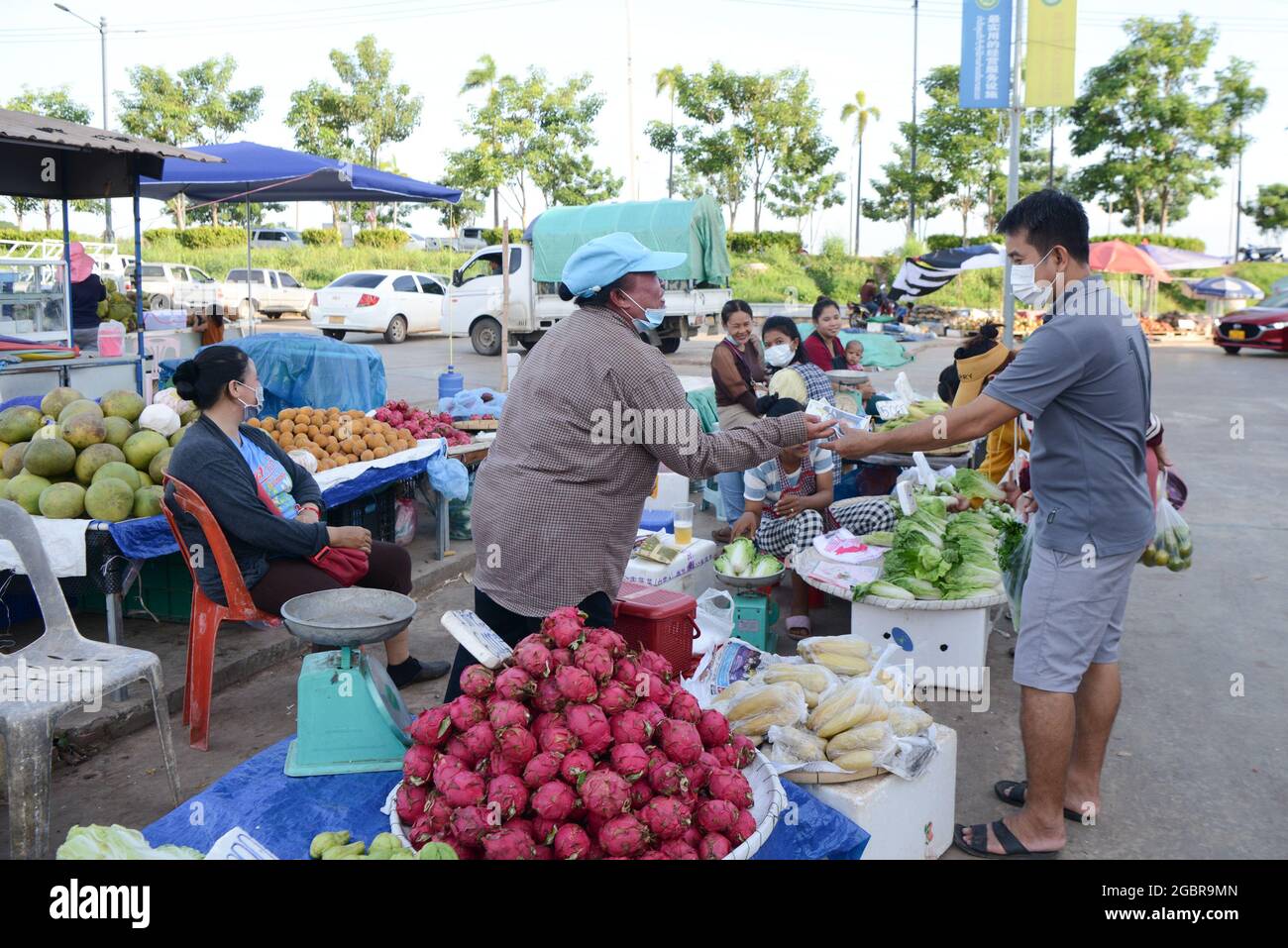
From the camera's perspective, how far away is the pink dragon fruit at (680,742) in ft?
7.88

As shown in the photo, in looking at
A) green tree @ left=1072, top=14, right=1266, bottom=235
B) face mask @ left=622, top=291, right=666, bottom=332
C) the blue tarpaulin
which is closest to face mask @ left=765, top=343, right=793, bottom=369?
face mask @ left=622, top=291, right=666, bottom=332

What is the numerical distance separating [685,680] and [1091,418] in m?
1.64

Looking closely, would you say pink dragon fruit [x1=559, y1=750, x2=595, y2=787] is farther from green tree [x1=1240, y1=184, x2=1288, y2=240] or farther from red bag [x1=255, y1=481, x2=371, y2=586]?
green tree [x1=1240, y1=184, x2=1288, y2=240]

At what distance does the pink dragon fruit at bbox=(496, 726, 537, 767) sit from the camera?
2305mm

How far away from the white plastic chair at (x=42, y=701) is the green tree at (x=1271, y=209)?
53.4 meters

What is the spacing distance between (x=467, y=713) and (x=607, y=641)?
39 centimetres

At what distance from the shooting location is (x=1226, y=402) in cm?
1554

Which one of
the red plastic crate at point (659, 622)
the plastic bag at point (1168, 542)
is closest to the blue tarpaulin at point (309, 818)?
the red plastic crate at point (659, 622)

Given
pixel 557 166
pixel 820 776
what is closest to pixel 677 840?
pixel 820 776

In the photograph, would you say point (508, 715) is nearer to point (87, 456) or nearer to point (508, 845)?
point (508, 845)

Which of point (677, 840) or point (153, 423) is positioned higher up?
point (153, 423)

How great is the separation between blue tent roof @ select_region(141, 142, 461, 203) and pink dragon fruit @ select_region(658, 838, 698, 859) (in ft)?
34.5

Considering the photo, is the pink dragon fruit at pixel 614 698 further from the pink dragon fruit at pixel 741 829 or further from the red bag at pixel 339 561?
the red bag at pixel 339 561
